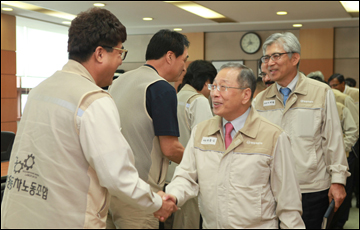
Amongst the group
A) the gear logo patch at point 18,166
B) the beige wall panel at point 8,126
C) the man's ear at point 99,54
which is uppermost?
the man's ear at point 99,54

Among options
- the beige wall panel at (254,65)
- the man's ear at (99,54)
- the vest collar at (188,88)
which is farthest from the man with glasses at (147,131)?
the beige wall panel at (254,65)

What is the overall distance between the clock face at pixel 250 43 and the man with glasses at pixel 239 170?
869 cm

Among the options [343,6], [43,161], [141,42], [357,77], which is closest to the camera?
[43,161]

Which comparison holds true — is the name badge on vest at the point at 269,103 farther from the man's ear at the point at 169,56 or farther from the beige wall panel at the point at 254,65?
the beige wall panel at the point at 254,65

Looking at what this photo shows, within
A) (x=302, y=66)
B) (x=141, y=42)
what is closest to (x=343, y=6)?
(x=302, y=66)

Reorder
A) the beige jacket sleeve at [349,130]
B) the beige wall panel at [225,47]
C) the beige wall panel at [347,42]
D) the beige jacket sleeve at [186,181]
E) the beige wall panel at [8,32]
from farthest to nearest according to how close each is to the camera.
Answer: the beige wall panel at [225,47]
the beige wall panel at [347,42]
the beige wall panel at [8,32]
the beige jacket sleeve at [349,130]
the beige jacket sleeve at [186,181]

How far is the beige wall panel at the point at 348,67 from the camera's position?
9781 millimetres

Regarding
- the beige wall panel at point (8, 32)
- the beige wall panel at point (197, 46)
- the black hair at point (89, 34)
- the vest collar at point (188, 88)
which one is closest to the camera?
the black hair at point (89, 34)

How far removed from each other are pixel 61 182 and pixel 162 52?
4.05ft

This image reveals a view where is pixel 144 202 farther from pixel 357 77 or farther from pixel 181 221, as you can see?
pixel 357 77

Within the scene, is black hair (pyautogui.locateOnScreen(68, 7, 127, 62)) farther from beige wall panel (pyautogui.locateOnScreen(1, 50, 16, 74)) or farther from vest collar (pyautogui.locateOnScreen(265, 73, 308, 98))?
beige wall panel (pyautogui.locateOnScreen(1, 50, 16, 74))

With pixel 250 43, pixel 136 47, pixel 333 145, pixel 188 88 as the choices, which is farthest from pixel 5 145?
pixel 250 43

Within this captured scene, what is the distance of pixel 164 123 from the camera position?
6.97 feet

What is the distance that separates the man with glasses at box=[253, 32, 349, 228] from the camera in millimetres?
2436
